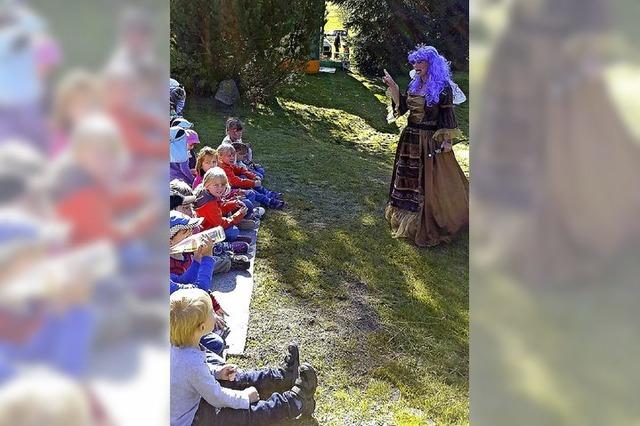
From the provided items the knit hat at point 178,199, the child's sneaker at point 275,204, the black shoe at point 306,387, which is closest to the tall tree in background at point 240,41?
the child's sneaker at point 275,204

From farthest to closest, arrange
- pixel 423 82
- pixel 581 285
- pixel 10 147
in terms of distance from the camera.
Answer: pixel 423 82
pixel 581 285
pixel 10 147

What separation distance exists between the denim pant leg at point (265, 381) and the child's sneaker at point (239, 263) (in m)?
1.67

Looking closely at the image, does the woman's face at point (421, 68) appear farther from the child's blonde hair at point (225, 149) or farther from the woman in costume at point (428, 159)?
the child's blonde hair at point (225, 149)

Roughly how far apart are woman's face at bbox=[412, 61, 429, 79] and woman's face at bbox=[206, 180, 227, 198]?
174 cm

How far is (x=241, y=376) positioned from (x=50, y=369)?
224cm

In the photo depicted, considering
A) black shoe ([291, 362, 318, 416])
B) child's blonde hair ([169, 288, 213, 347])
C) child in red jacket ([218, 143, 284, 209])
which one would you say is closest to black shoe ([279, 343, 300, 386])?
black shoe ([291, 362, 318, 416])

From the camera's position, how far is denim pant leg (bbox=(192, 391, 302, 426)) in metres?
2.78

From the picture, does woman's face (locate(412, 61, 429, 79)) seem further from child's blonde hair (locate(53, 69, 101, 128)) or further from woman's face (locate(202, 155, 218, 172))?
child's blonde hair (locate(53, 69, 101, 128))

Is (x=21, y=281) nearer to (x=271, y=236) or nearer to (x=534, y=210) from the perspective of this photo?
(x=534, y=210)

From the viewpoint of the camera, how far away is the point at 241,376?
3.19 metres

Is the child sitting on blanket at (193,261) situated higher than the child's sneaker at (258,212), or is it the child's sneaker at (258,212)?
the child sitting on blanket at (193,261)

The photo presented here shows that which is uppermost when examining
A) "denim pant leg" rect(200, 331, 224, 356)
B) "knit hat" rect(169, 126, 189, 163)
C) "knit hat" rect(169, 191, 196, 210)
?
"knit hat" rect(169, 126, 189, 163)

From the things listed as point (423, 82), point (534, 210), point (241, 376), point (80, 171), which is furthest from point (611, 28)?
point (423, 82)

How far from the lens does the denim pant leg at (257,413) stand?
2.78 metres
